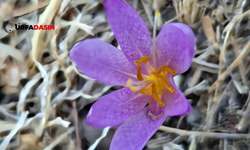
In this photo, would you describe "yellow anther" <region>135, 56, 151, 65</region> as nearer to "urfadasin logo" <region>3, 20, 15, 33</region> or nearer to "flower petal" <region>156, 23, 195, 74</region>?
"flower petal" <region>156, 23, 195, 74</region>

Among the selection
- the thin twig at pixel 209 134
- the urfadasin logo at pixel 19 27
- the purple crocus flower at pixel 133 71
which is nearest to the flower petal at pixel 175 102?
the purple crocus flower at pixel 133 71

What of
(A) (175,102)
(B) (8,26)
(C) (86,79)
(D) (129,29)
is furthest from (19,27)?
(A) (175,102)

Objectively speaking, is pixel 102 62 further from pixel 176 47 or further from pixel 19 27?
pixel 19 27

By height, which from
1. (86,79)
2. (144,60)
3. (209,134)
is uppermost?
(144,60)

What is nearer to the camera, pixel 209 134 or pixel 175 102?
pixel 175 102

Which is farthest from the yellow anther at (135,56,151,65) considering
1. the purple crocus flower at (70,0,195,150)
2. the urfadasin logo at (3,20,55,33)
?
the urfadasin logo at (3,20,55,33)

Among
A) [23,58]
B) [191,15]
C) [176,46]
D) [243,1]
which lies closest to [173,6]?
[191,15]

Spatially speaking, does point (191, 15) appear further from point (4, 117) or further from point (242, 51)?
point (4, 117)
